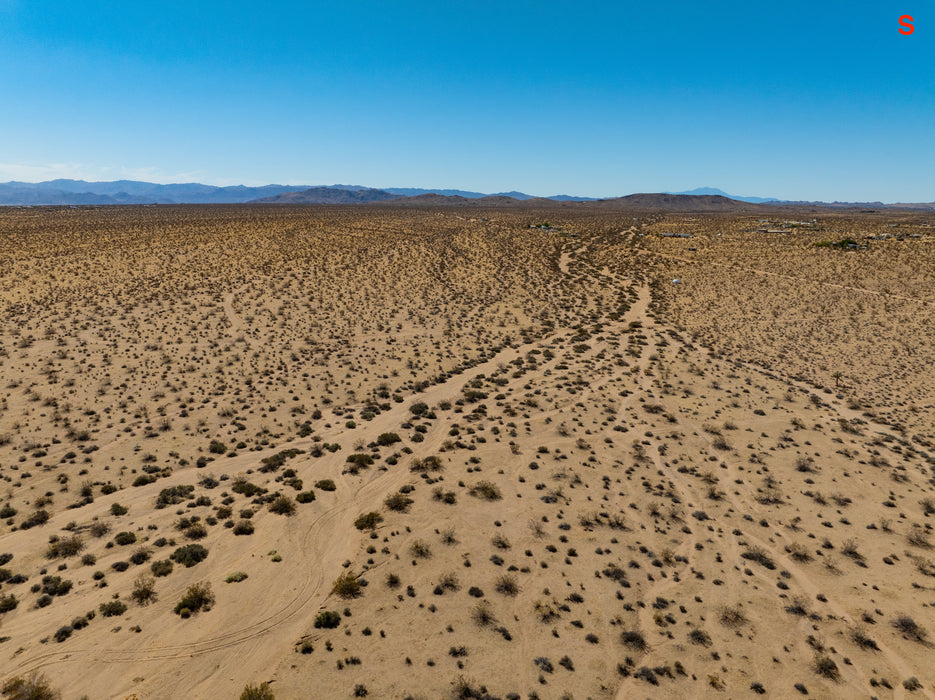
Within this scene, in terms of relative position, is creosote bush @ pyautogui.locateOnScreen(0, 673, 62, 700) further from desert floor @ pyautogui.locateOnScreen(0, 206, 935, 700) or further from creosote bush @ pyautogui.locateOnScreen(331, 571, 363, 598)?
creosote bush @ pyautogui.locateOnScreen(331, 571, 363, 598)

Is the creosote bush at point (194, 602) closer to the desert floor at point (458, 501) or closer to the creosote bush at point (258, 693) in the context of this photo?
the desert floor at point (458, 501)

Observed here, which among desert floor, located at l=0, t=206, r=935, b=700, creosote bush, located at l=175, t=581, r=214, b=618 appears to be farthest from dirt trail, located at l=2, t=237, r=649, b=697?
creosote bush, located at l=175, t=581, r=214, b=618

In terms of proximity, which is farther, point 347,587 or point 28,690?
point 347,587

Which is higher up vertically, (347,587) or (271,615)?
(347,587)

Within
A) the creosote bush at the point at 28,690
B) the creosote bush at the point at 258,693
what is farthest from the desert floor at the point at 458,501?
the creosote bush at the point at 258,693

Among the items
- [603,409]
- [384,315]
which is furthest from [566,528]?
[384,315]

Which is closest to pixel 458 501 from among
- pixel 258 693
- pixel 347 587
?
pixel 347 587

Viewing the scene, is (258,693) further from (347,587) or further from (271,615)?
(347,587)

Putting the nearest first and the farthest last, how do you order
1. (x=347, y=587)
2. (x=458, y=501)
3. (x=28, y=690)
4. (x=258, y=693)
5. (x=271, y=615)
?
(x=28, y=690) → (x=258, y=693) → (x=271, y=615) → (x=347, y=587) → (x=458, y=501)

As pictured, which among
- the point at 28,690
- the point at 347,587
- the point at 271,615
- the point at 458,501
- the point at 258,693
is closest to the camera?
the point at 28,690
